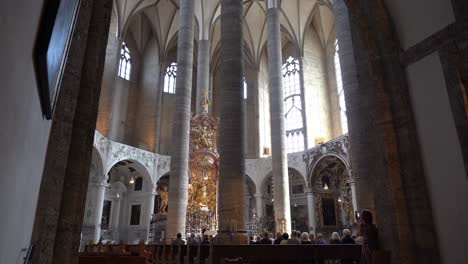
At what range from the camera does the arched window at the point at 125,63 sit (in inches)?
944

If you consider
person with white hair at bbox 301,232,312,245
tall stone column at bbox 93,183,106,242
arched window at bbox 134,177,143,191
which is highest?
arched window at bbox 134,177,143,191

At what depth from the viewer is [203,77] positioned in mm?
19141

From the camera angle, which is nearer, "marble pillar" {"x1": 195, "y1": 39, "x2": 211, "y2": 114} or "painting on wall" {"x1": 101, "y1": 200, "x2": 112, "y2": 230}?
"marble pillar" {"x1": 195, "y1": 39, "x2": 211, "y2": 114}

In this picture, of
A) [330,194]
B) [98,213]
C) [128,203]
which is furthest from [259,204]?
[98,213]

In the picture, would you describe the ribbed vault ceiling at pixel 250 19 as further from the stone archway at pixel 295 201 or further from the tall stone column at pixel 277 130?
the stone archway at pixel 295 201

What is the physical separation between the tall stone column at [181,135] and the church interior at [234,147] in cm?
6

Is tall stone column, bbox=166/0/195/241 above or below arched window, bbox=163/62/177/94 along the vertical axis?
below

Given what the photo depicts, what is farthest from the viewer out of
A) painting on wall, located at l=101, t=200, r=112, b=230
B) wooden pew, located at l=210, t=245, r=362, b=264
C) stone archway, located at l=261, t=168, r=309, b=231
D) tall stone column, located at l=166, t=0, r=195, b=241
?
stone archway, located at l=261, t=168, r=309, b=231

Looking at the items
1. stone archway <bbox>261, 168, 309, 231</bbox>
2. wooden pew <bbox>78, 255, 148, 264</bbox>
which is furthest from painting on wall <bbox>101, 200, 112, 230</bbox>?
wooden pew <bbox>78, 255, 148, 264</bbox>

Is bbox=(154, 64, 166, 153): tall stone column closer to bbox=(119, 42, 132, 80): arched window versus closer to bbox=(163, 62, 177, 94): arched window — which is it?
bbox=(163, 62, 177, 94): arched window

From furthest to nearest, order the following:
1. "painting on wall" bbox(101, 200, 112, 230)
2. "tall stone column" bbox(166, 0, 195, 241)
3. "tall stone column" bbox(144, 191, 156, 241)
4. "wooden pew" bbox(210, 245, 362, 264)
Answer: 1. "painting on wall" bbox(101, 200, 112, 230)
2. "tall stone column" bbox(144, 191, 156, 241)
3. "tall stone column" bbox(166, 0, 195, 241)
4. "wooden pew" bbox(210, 245, 362, 264)

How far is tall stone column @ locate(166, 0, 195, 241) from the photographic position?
39.7ft

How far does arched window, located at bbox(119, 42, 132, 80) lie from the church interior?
22 centimetres

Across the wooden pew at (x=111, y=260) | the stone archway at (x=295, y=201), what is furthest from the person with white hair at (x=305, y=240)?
the stone archway at (x=295, y=201)
